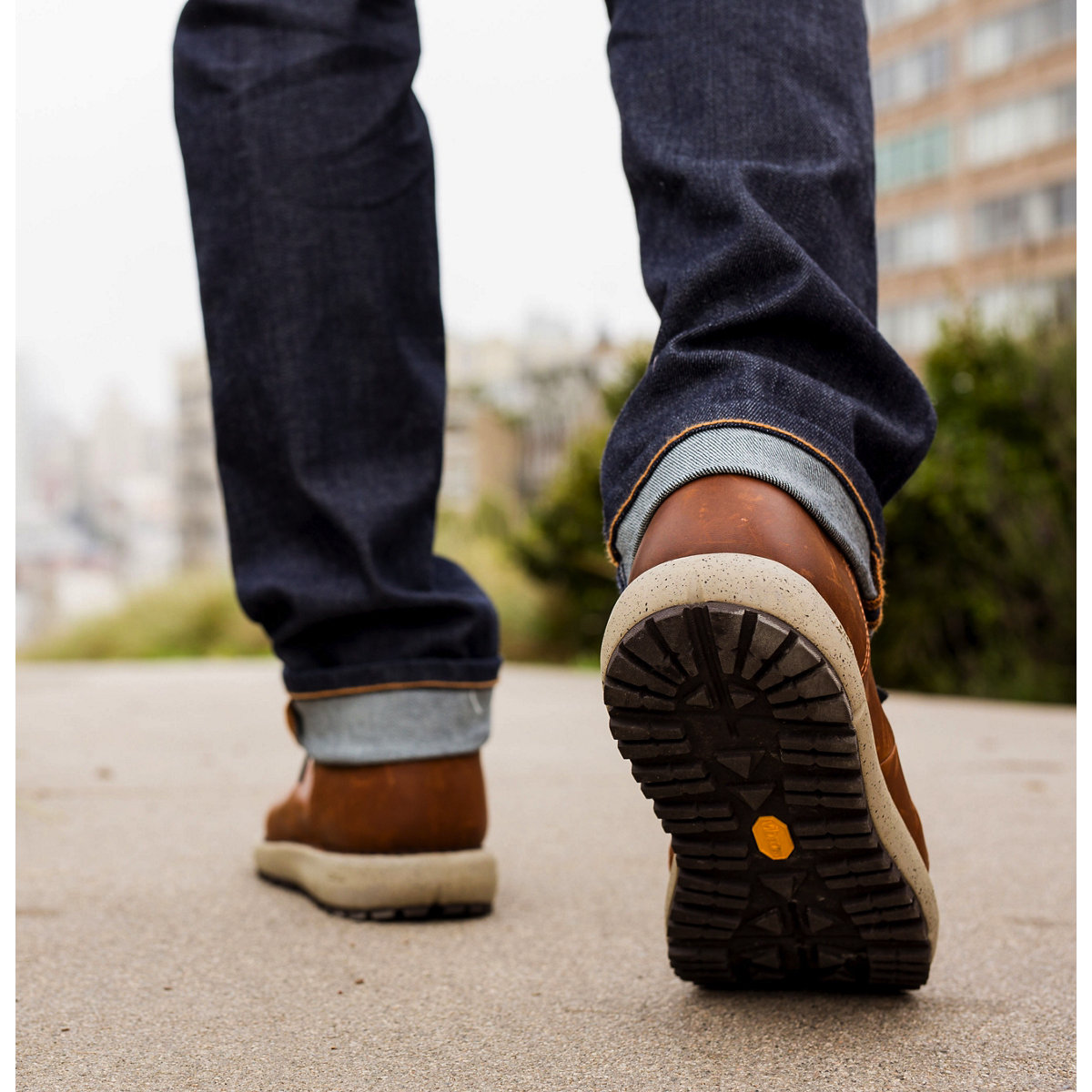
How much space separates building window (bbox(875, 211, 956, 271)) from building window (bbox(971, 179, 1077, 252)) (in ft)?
2.00

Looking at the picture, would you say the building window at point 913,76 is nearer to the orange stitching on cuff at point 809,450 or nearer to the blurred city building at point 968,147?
the blurred city building at point 968,147

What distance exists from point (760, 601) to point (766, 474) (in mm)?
91

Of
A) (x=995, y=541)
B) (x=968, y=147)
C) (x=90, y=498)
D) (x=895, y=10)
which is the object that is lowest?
(x=90, y=498)

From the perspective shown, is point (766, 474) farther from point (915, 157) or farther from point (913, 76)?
point (913, 76)

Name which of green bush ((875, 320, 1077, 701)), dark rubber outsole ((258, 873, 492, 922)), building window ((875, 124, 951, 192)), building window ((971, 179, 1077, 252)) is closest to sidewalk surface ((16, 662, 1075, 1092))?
dark rubber outsole ((258, 873, 492, 922))

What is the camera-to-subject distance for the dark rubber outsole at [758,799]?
678mm

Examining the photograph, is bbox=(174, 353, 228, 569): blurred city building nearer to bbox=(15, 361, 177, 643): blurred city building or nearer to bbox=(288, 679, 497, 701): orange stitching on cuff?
bbox=(15, 361, 177, 643): blurred city building

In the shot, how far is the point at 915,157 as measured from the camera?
27391 mm

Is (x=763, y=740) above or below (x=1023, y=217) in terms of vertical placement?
above

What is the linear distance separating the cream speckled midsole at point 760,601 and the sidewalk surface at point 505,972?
0.58 feet

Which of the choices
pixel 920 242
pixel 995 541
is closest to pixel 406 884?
pixel 995 541

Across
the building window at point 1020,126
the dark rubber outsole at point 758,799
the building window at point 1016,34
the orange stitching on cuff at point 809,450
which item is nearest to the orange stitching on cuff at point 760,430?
the orange stitching on cuff at point 809,450

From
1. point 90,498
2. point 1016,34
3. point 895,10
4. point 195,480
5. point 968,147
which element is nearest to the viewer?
point 1016,34
